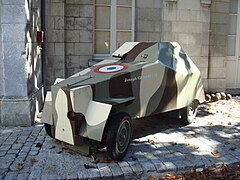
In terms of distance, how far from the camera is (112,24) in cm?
838

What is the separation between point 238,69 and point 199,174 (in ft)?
21.7

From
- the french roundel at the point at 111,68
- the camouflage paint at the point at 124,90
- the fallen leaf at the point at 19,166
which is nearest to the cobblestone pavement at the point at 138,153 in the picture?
the fallen leaf at the point at 19,166

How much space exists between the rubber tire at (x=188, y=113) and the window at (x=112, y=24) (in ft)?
9.49

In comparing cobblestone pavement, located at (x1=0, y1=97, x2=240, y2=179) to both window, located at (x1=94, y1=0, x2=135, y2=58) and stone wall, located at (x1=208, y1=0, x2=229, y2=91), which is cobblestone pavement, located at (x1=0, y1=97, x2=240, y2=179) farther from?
stone wall, located at (x1=208, y1=0, x2=229, y2=91)

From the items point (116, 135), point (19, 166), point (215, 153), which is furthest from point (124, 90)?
point (19, 166)

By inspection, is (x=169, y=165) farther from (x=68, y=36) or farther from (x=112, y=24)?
(x=112, y=24)

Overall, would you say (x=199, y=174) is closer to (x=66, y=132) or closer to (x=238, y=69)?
(x=66, y=132)

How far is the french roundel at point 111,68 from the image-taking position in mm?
4980

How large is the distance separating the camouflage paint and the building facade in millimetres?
1387

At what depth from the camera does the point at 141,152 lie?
4809 mm

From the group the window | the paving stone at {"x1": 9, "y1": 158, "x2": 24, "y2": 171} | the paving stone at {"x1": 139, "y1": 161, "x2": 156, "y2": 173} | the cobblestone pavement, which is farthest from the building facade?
the paving stone at {"x1": 139, "y1": 161, "x2": 156, "y2": 173}

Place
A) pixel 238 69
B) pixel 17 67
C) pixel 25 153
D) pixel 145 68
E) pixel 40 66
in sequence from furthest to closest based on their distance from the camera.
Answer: pixel 238 69 → pixel 40 66 → pixel 17 67 → pixel 145 68 → pixel 25 153

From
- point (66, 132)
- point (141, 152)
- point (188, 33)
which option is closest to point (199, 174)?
point (141, 152)

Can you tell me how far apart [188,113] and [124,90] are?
2073 mm
